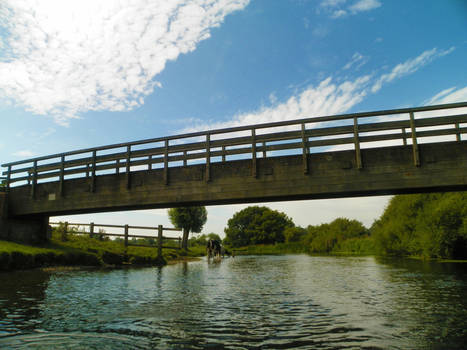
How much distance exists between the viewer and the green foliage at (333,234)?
67.8 meters

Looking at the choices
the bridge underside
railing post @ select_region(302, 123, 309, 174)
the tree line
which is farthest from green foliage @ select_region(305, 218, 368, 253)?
railing post @ select_region(302, 123, 309, 174)

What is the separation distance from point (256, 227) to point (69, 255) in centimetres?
9624

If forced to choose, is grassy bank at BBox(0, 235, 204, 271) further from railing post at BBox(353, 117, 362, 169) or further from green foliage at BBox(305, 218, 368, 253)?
green foliage at BBox(305, 218, 368, 253)

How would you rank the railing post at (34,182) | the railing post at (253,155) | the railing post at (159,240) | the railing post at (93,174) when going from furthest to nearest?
the railing post at (159,240), the railing post at (34,182), the railing post at (93,174), the railing post at (253,155)

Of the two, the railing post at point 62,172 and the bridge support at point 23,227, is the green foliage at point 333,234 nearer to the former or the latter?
the bridge support at point 23,227

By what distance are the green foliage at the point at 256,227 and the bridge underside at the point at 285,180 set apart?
319ft

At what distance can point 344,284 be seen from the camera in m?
13.5

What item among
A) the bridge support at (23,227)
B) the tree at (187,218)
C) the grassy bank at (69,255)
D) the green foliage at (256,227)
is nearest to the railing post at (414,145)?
the grassy bank at (69,255)

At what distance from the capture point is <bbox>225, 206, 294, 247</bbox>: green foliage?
113m

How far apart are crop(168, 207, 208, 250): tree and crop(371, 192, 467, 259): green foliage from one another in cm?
2817

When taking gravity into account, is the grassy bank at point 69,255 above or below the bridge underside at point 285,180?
below

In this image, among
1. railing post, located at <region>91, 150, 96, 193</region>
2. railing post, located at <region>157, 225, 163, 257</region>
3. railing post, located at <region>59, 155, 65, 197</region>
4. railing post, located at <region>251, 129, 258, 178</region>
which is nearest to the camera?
railing post, located at <region>251, 129, 258, 178</region>

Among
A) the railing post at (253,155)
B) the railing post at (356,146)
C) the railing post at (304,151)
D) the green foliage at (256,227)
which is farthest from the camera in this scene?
the green foliage at (256,227)

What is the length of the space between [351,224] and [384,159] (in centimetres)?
6589
